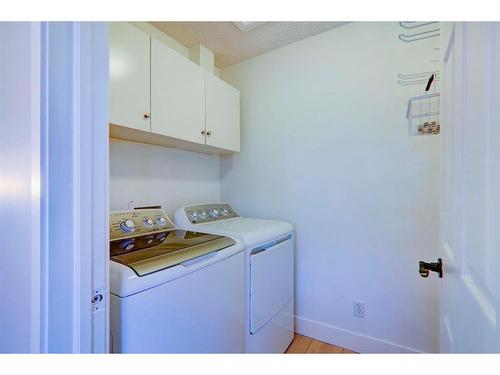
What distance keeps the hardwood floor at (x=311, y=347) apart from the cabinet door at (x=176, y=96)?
1.72 meters

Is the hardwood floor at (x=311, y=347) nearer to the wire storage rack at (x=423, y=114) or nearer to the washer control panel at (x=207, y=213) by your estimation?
the washer control panel at (x=207, y=213)

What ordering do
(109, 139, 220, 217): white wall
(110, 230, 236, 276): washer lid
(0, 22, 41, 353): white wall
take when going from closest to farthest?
1. (0, 22, 41, 353): white wall
2. (110, 230, 236, 276): washer lid
3. (109, 139, 220, 217): white wall

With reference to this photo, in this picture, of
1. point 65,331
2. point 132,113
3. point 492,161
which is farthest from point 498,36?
point 132,113

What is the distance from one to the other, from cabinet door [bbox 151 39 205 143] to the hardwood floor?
172 cm

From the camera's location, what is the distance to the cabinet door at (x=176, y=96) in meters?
1.39

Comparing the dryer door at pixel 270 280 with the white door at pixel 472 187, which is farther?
the dryer door at pixel 270 280

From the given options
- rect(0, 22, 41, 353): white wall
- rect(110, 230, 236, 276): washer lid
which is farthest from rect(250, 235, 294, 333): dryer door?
rect(0, 22, 41, 353): white wall

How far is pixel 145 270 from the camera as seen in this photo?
83 centimetres

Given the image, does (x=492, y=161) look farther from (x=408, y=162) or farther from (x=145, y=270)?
(x=408, y=162)

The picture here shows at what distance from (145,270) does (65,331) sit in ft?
0.98

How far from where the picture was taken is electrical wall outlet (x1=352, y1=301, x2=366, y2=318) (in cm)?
167

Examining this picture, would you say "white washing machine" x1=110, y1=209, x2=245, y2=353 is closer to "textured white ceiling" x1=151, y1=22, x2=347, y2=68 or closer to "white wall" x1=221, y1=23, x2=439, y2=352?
"white wall" x1=221, y1=23, x2=439, y2=352

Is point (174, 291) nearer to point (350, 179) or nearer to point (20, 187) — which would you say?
point (20, 187)

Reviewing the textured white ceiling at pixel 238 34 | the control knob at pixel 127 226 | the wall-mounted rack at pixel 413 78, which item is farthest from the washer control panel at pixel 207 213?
the wall-mounted rack at pixel 413 78
